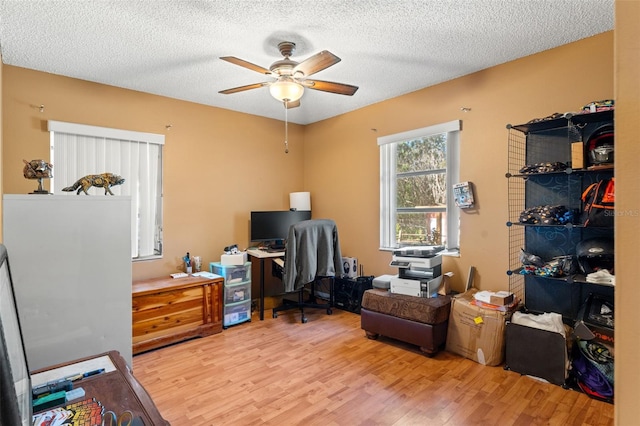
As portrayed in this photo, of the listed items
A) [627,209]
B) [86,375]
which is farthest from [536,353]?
[86,375]

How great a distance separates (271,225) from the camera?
4.50 metres

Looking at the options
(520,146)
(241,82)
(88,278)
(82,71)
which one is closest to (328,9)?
(241,82)

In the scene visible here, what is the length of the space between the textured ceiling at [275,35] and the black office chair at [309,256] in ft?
5.37

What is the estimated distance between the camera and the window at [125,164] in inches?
128

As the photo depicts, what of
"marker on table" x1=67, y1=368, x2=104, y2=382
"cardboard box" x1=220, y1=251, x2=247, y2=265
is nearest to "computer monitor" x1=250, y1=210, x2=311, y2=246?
"cardboard box" x1=220, y1=251, x2=247, y2=265

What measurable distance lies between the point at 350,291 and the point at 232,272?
58.7 inches

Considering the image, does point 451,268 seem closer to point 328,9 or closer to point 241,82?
point 328,9

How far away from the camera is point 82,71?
315 cm

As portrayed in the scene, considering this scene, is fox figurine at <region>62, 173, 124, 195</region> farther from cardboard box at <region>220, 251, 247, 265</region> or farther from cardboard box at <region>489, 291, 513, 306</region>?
cardboard box at <region>489, 291, 513, 306</region>

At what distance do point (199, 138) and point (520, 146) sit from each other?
352cm

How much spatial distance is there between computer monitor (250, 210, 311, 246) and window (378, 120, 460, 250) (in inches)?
50.7

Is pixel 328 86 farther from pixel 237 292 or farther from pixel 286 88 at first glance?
pixel 237 292

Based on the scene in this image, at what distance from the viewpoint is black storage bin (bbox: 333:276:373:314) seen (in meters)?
4.14

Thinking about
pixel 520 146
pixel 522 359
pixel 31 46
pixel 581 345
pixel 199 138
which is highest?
pixel 31 46
